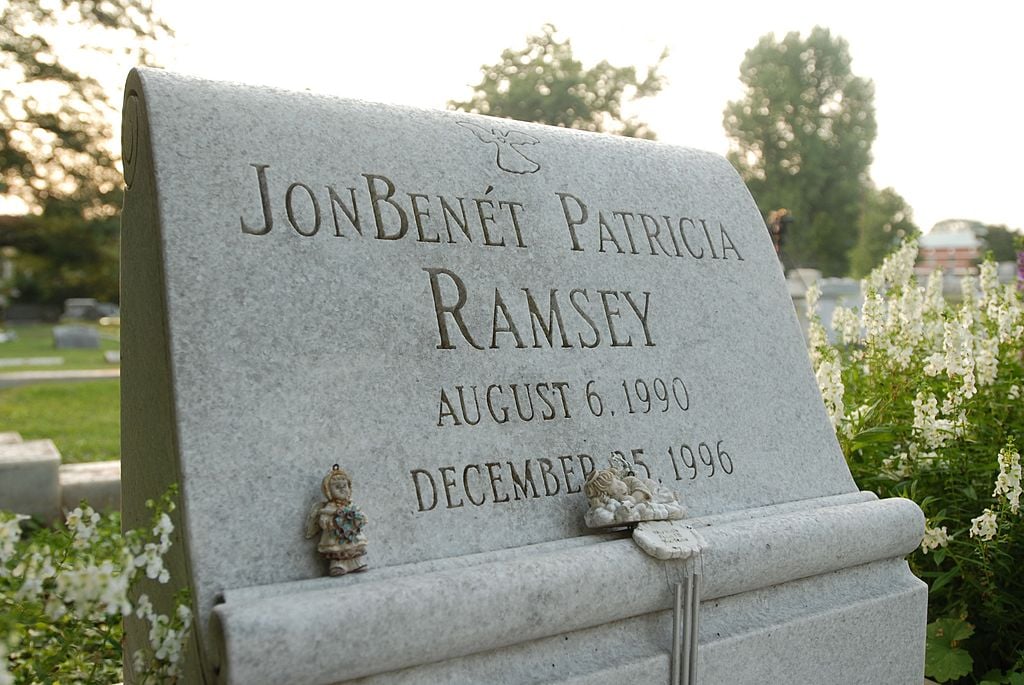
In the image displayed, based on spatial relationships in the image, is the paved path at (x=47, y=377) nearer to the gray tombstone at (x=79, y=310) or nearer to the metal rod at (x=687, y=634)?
the metal rod at (x=687, y=634)

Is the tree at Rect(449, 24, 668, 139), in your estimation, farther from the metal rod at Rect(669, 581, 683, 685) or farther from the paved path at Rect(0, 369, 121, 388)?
the metal rod at Rect(669, 581, 683, 685)

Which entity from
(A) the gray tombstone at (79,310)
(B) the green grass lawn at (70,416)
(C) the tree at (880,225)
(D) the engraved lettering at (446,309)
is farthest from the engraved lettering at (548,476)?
(A) the gray tombstone at (79,310)

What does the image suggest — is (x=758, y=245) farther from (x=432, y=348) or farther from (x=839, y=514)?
(x=432, y=348)

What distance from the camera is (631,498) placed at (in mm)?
2490

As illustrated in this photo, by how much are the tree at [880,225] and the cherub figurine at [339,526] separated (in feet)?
123

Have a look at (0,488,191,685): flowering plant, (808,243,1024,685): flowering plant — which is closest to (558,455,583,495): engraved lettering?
(0,488,191,685): flowering plant

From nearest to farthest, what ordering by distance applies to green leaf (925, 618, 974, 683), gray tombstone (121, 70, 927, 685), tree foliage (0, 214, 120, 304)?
gray tombstone (121, 70, 927, 685), green leaf (925, 618, 974, 683), tree foliage (0, 214, 120, 304)

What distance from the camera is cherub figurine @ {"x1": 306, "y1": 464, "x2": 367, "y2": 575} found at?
2.02m

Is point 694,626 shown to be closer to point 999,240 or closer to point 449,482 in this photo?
point 449,482

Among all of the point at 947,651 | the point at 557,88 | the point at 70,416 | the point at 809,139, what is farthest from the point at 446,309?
the point at 809,139

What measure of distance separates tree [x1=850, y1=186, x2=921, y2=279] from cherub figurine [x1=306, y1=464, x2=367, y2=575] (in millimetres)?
37362

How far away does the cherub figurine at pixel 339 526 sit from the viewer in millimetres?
2021

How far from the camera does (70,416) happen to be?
10656 millimetres

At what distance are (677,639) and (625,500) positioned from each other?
412mm
